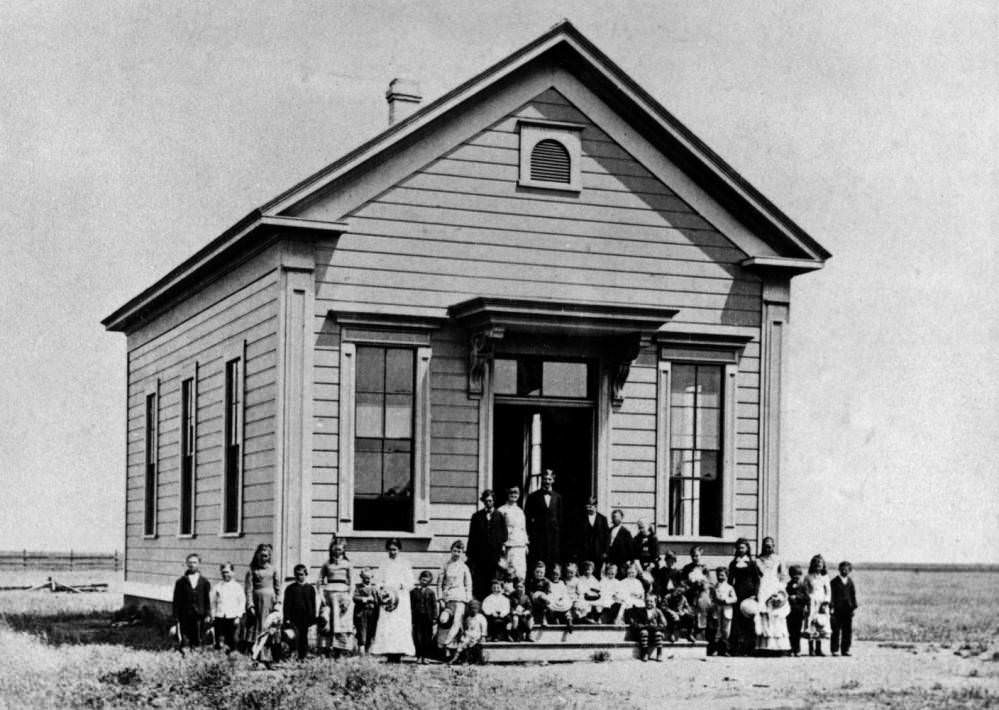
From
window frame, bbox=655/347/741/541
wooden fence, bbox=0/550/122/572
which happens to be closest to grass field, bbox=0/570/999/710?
window frame, bbox=655/347/741/541

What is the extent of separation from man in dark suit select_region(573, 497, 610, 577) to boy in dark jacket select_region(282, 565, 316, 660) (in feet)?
11.3

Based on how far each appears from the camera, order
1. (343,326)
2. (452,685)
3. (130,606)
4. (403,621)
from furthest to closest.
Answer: (130,606) < (343,326) < (403,621) < (452,685)

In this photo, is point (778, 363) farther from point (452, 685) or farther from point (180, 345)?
point (180, 345)

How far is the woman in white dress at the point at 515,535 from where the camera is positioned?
1761 cm

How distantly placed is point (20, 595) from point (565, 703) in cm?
2840

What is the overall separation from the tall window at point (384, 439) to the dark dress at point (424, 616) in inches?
50.2

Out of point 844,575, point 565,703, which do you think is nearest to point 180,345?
point 844,575

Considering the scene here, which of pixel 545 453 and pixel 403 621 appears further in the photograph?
pixel 545 453

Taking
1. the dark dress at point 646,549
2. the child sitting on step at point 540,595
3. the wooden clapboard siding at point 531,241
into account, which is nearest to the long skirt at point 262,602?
the child sitting on step at point 540,595

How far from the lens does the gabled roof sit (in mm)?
18016

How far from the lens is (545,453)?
19312 millimetres

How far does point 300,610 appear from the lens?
16.8 metres

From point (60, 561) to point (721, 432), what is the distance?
48.0m

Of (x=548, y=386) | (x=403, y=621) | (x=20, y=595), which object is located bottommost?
(x=20, y=595)
